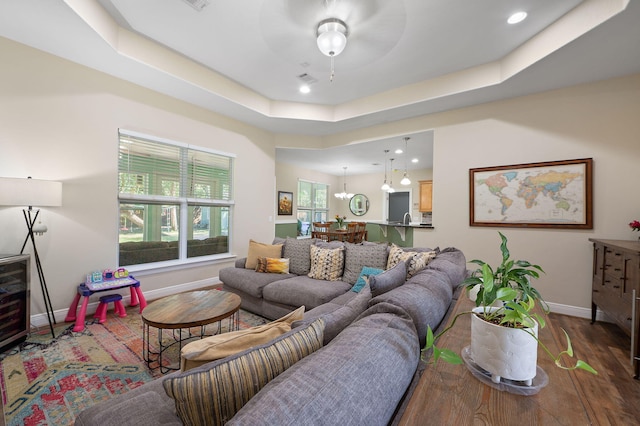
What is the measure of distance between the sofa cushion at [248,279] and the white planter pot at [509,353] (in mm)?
2486

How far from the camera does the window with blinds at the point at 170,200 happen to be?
3.54m

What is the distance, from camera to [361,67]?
332 centimetres

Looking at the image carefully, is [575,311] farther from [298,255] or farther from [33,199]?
[33,199]

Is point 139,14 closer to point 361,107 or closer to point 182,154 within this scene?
point 182,154

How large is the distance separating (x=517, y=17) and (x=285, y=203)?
19.4ft

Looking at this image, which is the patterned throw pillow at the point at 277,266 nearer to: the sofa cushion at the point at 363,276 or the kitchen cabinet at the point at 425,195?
the sofa cushion at the point at 363,276

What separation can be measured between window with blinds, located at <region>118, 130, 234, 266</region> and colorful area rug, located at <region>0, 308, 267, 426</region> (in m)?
1.18

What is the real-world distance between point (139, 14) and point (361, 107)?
120 inches

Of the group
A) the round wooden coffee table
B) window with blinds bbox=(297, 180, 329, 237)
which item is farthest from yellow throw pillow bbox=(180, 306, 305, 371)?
window with blinds bbox=(297, 180, 329, 237)

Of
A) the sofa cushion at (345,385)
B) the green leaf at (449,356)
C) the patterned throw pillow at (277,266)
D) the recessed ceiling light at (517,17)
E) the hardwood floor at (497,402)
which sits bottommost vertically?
the patterned throw pillow at (277,266)

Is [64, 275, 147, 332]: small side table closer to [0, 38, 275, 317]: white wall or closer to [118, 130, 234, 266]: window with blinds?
[0, 38, 275, 317]: white wall

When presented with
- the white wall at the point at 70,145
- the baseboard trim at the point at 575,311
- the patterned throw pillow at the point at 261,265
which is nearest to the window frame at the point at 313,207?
the white wall at the point at 70,145

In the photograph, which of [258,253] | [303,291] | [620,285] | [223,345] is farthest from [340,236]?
[223,345]

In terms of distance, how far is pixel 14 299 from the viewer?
2.40 metres
